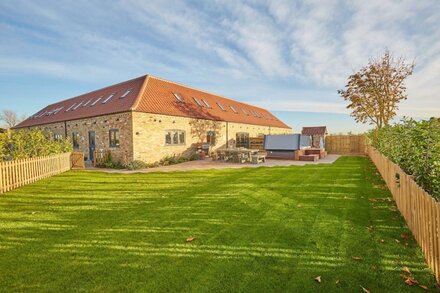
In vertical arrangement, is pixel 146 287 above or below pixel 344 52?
below

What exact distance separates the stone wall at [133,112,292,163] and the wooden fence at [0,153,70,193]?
15.0 ft

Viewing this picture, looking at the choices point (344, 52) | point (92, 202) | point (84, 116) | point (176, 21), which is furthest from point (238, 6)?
point (84, 116)

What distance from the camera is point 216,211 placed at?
20.5ft

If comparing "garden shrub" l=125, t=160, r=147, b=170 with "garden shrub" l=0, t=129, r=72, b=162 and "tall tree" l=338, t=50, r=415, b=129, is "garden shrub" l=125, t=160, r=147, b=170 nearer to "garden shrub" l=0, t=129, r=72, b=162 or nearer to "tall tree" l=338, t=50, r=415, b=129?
"garden shrub" l=0, t=129, r=72, b=162

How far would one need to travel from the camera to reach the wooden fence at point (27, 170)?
9.26 meters

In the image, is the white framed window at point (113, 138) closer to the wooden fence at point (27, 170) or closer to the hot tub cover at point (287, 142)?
the wooden fence at point (27, 170)

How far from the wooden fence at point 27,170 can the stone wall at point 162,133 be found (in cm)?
456

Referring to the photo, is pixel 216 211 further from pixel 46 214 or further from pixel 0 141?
pixel 0 141

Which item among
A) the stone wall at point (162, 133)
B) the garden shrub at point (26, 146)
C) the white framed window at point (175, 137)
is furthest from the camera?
the white framed window at point (175, 137)

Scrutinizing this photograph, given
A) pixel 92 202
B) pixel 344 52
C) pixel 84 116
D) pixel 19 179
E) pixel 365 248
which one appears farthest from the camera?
pixel 84 116

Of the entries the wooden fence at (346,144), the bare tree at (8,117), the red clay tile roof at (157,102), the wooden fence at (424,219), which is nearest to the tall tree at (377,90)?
the wooden fence at (346,144)

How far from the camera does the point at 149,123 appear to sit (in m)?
17.2

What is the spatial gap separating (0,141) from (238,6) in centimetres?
1268

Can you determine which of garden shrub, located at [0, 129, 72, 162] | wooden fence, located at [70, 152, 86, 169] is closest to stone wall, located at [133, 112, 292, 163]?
wooden fence, located at [70, 152, 86, 169]
